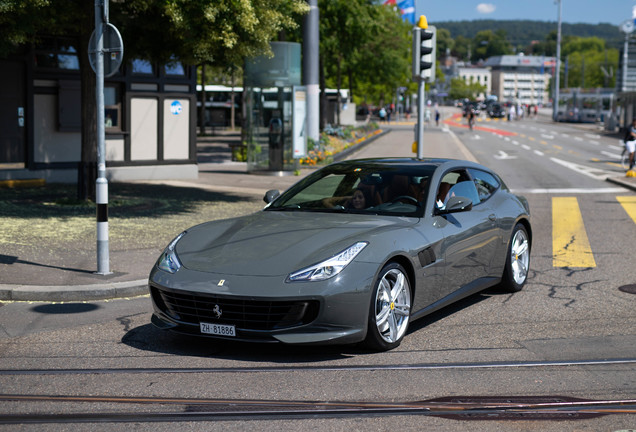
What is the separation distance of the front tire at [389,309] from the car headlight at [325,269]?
0.29 m

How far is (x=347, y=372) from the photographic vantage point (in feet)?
18.8

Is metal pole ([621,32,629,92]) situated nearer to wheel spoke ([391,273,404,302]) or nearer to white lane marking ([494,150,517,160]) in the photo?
white lane marking ([494,150,517,160])

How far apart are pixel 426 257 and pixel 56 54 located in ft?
48.6

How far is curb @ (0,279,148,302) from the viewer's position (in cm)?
827

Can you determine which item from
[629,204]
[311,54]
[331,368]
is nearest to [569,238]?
[629,204]

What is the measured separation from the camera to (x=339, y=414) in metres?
4.81

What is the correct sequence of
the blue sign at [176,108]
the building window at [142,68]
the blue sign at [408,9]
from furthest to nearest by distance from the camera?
the blue sign at [408,9], the blue sign at [176,108], the building window at [142,68]

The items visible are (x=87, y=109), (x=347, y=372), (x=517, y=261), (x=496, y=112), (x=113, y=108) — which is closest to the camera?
(x=347, y=372)

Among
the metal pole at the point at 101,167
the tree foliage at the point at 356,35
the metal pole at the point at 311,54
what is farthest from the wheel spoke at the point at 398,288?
the tree foliage at the point at 356,35

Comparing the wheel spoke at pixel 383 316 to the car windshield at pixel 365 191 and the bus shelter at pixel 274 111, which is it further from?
the bus shelter at pixel 274 111

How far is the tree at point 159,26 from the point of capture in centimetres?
1341

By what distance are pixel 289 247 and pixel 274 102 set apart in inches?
731

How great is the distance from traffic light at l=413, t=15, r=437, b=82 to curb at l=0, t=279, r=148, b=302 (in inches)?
336

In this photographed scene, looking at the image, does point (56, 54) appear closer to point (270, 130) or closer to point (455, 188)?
point (270, 130)
